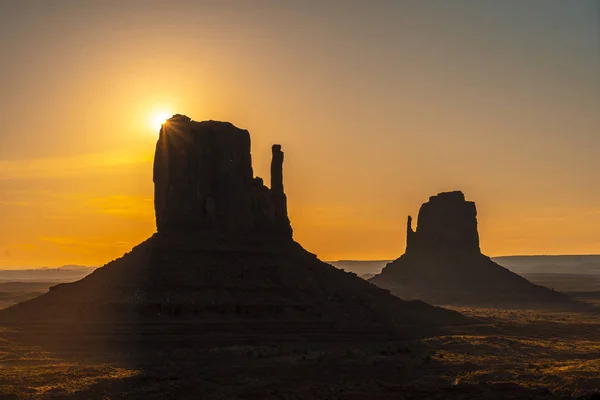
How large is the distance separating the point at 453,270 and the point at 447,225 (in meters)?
11.3

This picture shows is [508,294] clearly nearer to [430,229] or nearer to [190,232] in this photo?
[430,229]

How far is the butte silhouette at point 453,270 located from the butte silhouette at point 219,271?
6190 centimetres

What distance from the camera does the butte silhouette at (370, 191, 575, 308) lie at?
5979 inches

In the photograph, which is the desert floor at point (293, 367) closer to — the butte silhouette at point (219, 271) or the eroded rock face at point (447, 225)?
the butte silhouette at point (219, 271)

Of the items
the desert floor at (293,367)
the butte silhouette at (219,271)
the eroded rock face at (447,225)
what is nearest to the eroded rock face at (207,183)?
the butte silhouette at (219,271)

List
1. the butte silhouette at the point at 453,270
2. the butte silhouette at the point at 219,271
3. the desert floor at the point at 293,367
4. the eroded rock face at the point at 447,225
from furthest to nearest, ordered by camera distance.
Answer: the eroded rock face at the point at 447,225 → the butte silhouette at the point at 453,270 → the butte silhouette at the point at 219,271 → the desert floor at the point at 293,367

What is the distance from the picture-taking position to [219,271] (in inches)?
2990

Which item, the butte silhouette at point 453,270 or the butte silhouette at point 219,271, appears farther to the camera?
the butte silhouette at point 453,270

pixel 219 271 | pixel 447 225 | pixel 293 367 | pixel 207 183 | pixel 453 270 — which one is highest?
pixel 447 225

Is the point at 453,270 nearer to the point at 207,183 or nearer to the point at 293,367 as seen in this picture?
the point at 207,183

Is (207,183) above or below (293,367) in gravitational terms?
above

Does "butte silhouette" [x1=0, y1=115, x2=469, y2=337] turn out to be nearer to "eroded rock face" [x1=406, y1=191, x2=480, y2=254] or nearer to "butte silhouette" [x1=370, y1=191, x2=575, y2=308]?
"butte silhouette" [x1=370, y1=191, x2=575, y2=308]

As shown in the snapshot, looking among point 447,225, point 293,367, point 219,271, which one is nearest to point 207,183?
point 219,271

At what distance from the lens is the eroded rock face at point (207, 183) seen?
82.1 m
